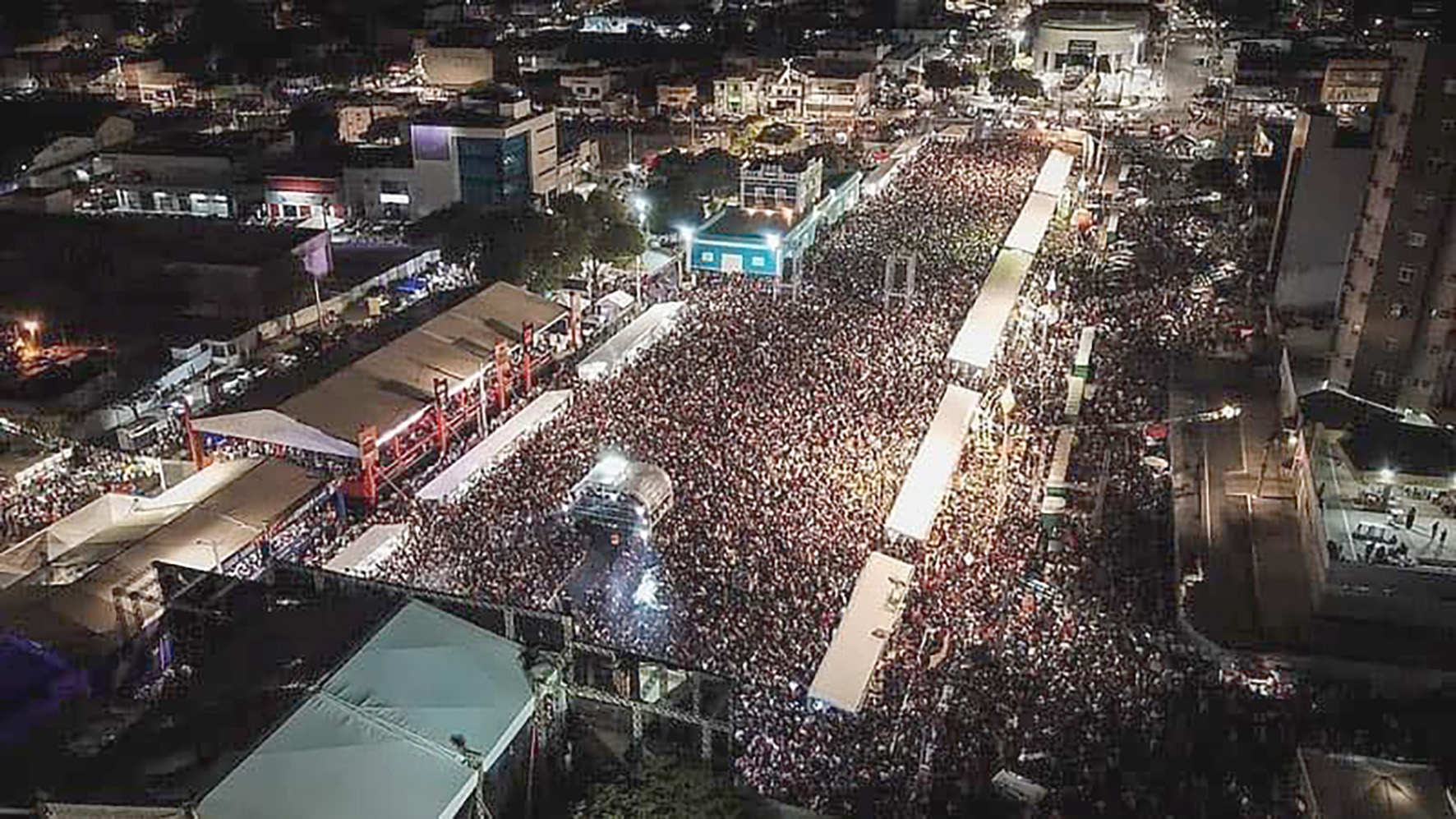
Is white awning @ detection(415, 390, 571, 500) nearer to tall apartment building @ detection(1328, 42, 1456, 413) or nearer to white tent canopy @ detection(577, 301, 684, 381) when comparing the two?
white tent canopy @ detection(577, 301, 684, 381)

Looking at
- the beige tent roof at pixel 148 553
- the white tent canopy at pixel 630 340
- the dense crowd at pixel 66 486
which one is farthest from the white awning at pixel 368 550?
the white tent canopy at pixel 630 340

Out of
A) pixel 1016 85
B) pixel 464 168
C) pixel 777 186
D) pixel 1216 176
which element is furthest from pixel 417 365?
pixel 1016 85

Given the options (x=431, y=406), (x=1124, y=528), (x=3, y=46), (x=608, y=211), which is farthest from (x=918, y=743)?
(x=3, y=46)

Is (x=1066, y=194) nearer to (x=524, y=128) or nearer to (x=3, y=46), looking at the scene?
(x=524, y=128)

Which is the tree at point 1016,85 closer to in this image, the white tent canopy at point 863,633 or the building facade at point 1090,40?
the building facade at point 1090,40

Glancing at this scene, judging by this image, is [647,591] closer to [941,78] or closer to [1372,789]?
[1372,789]

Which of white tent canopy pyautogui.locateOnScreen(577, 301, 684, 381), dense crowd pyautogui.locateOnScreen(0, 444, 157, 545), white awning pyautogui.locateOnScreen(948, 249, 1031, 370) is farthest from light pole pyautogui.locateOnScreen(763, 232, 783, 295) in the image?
dense crowd pyautogui.locateOnScreen(0, 444, 157, 545)

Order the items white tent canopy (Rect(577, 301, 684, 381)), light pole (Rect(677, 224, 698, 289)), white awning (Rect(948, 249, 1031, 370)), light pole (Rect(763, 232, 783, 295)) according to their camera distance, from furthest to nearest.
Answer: light pole (Rect(677, 224, 698, 289)) < light pole (Rect(763, 232, 783, 295)) < white tent canopy (Rect(577, 301, 684, 381)) < white awning (Rect(948, 249, 1031, 370))
